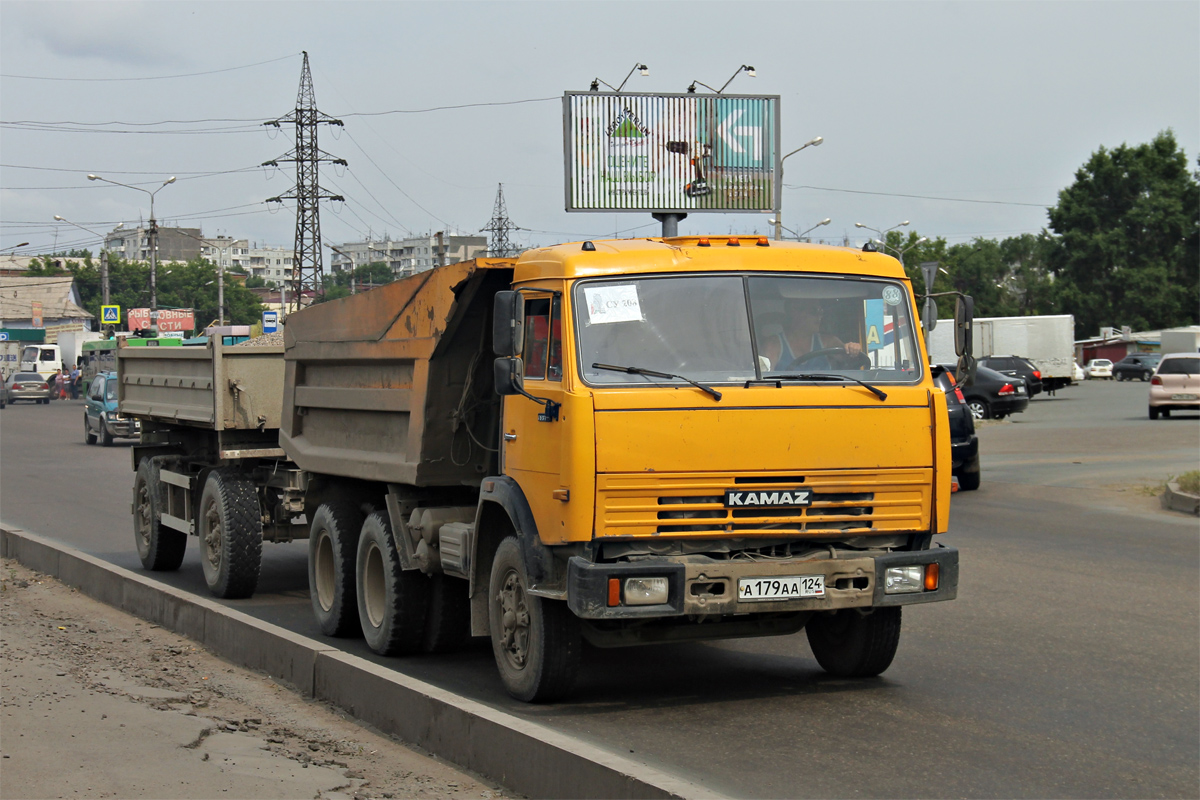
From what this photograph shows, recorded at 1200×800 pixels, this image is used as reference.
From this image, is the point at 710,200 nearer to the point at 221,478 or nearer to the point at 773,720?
the point at 221,478

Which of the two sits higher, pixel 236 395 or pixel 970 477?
pixel 236 395

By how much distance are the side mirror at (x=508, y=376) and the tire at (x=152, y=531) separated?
6.55 metres

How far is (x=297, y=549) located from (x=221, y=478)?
129 inches

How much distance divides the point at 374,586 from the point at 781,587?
326 cm

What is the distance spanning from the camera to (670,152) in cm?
3694

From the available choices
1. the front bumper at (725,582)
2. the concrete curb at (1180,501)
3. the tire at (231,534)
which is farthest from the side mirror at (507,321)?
the concrete curb at (1180,501)

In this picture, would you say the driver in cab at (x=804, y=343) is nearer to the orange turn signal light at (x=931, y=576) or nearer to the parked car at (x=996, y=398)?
the orange turn signal light at (x=931, y=576)

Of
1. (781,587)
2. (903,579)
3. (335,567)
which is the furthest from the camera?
(335,567)

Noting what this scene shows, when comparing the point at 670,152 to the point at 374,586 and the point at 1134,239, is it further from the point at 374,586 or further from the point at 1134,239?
the point at 1134,239

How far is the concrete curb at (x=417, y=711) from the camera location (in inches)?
190

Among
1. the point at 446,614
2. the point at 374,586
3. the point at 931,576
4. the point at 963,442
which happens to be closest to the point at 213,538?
the point at 374,586

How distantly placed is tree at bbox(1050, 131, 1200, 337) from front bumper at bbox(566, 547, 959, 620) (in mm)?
91196

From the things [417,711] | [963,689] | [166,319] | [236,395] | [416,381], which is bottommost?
[963,689]

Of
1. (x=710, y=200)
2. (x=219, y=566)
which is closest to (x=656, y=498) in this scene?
(x=219, y=566)
